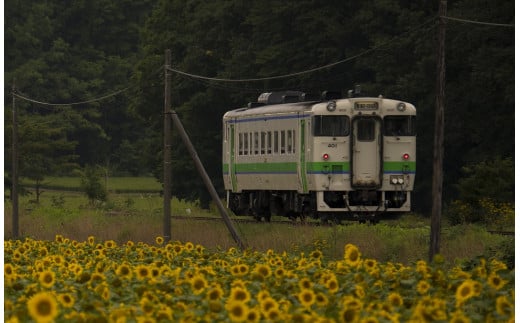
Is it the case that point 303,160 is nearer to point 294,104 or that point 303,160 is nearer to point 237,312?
point 294,104

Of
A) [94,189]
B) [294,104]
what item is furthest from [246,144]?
[94,189]

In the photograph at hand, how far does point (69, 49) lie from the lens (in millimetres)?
103375

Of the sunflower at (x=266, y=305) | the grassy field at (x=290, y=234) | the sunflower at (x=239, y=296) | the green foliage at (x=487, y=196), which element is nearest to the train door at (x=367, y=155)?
the grassy field at (x=290, y=234)

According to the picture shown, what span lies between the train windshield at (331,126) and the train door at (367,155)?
Answer: 338 mm

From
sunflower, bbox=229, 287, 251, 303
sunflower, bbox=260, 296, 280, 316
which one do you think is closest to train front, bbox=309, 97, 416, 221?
sunflower, bbox=229, 287, 251, 303

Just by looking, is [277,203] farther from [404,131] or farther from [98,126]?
[98,126]

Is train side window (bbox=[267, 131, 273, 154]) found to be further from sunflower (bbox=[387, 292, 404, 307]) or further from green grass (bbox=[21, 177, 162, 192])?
green grass (bbox=[21, 177, 162, 192])

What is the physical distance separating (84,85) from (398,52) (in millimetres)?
54753

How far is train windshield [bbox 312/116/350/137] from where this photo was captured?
33781mm

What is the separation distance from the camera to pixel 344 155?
1351 inches

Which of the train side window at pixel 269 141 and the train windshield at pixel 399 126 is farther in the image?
the train side window at pixel 269 141

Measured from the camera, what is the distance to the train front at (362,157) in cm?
3400

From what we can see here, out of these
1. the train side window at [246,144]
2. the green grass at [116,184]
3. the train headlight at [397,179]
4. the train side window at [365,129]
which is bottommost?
the green grass at [116,184]

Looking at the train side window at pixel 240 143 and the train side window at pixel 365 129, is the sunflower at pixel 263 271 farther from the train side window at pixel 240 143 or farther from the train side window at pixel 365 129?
the train side window at pixel 240 143
